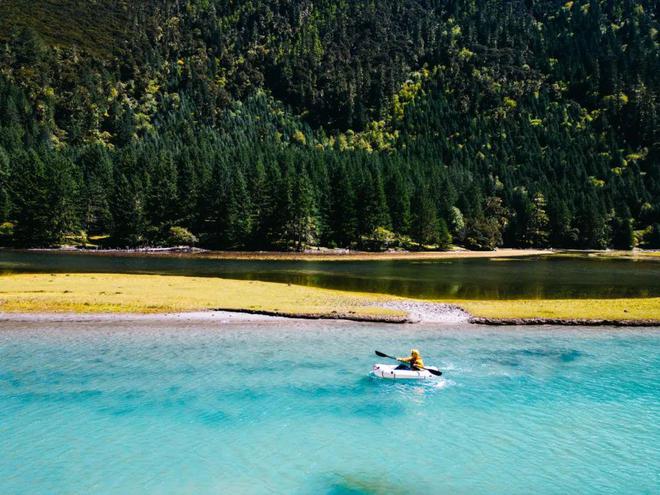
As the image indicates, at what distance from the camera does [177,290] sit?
5894 centimetres

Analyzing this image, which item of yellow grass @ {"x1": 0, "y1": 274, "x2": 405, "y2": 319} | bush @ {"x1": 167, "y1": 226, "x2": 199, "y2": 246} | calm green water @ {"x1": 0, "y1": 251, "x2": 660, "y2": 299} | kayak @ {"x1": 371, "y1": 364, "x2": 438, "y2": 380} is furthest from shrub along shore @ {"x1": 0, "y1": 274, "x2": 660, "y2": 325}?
bush @ {"x1": 167, "y1": 226, "x2": 199, "y2": 246}

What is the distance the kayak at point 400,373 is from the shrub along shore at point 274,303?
1477 cm

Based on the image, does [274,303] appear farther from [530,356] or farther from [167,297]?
[530,356]

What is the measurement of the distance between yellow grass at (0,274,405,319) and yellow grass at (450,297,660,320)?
32.8 feet

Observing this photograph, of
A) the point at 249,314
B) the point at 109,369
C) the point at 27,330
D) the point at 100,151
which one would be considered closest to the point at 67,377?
the point at 109,369

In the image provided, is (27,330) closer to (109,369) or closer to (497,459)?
(109,369)

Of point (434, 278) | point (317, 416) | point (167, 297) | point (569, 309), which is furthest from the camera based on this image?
point (434, 278)

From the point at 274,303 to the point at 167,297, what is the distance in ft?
38.5

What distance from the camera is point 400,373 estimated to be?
100 feet

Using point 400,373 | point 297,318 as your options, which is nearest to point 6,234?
point 297,318

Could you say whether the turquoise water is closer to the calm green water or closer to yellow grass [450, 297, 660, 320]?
yellow grass [450, 297, 660, 320]

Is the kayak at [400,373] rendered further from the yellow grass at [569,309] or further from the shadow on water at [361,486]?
the yellow grass at [569,309]

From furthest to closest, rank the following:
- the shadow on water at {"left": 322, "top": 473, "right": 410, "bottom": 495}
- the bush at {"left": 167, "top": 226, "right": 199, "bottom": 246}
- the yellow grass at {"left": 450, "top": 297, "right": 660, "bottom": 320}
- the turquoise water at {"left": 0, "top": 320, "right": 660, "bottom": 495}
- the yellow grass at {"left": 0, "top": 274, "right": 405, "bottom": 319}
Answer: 1. the bush at {"left": 167, "top": 226, "right": 199, "bottom": 246}
2. the yellow grass at {"left": 0, "top": 274, "right": 405, "bottom": 319}
3. the yellow grass at {"left": 450, "top": 297, "right": 660, "bottom": 320}
4. the turquoise water at {"left": 0, "top": 320, "right": 660, "bottom": 495}
5. the shadow on water at {"left": 322, "top": 473, "right": 410, "bottom": 495}

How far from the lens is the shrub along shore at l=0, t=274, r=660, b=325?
46531 mm
